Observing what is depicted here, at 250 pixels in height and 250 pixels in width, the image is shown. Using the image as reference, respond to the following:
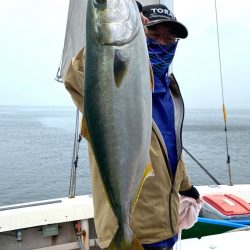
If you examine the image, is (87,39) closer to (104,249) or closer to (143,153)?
(143,153)

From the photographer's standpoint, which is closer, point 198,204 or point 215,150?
point 198,204

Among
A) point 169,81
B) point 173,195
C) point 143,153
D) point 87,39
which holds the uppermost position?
point 87,39

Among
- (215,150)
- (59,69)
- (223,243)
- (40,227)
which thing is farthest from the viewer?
(215,150)

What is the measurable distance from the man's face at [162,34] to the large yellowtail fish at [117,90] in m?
0.74

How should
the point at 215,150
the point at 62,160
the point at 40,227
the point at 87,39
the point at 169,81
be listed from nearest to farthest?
the point at 87,39 → the point at 169,81 → the point at 40,227 → the point at 62,160 → the point at 215,150

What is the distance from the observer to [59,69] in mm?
6723

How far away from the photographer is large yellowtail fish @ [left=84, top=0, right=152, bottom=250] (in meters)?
1.50

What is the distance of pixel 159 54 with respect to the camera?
2.31 m

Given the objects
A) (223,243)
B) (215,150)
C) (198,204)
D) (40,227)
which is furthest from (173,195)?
(215,150)

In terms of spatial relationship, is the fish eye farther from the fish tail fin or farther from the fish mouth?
the fish tail fin

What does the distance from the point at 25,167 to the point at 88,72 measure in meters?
21.8

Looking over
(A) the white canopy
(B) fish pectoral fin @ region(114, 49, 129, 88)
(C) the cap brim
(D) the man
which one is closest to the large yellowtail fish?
(B) fish pectoral fin @ region(114, 49, 129, 88)

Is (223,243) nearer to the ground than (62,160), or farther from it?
farther from it

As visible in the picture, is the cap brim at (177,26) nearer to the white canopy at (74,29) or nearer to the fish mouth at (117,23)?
the fish mouth at (117,23)
